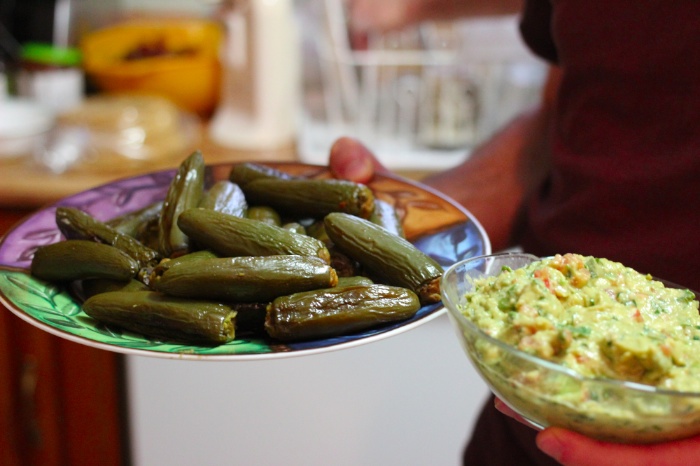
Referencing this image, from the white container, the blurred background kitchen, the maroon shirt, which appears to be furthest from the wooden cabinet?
the maroon shirt

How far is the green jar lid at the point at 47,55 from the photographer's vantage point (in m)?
2.14

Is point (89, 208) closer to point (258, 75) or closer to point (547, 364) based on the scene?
point (547, 364)

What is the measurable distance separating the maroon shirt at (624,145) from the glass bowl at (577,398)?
39cm

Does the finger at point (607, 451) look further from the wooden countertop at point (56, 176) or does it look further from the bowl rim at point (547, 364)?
the wooden countertop at point (56, 176)

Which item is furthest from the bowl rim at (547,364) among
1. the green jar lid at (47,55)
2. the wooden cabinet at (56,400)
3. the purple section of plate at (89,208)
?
the green jar lid at (47,55)

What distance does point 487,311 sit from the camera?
691mm

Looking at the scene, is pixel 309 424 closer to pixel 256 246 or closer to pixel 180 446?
pixel 180 446

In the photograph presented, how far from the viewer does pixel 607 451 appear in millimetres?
619

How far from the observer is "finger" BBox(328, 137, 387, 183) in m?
1.06

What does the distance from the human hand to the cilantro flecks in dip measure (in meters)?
0.06

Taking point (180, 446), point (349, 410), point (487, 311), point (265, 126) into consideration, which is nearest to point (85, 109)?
point (265, 126)

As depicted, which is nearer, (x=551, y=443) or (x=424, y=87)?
(x=551, y=443)

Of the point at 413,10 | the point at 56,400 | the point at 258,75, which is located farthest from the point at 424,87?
the point at 56,400

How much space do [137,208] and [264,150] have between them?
3.27ft
